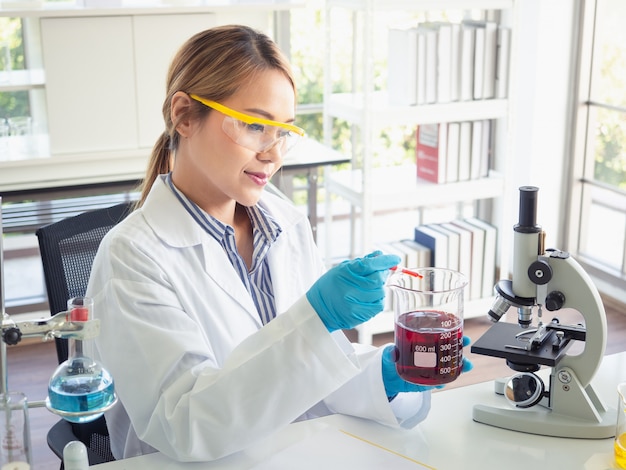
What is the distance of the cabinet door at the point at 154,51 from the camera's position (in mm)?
3193

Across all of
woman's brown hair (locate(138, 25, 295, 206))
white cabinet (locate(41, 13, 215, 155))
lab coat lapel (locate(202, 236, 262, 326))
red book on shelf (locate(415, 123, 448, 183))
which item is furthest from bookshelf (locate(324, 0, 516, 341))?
lab coat lapel (locate(202, 236, 262, 326))

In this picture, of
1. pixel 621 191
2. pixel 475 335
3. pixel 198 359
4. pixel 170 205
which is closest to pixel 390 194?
pixel 475 335

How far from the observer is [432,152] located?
3.49m

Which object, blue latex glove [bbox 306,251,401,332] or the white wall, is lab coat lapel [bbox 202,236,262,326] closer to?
blue latex glove [bbox 306,251,401,332]

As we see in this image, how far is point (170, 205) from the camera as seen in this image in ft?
5.08

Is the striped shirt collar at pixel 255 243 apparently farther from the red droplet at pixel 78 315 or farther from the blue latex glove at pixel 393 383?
the red droplet at pixel 78 315

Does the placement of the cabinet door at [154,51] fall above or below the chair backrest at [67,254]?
above

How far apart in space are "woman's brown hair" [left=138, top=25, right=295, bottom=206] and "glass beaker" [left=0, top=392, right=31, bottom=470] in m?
0.67

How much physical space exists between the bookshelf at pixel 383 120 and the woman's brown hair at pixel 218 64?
5.32ft

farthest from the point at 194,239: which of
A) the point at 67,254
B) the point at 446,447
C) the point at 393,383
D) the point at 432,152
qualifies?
the point at 432,152

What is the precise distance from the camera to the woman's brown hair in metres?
1.50

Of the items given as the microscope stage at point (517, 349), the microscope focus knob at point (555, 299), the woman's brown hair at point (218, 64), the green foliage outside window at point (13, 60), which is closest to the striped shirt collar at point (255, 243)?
the woman's brown hair at point (218, 64)

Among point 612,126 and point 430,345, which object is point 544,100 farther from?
point 430,345

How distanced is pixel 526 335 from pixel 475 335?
2082 mm
